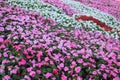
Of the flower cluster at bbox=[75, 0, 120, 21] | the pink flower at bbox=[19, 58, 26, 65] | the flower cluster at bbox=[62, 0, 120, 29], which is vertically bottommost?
the flower cluster at bbox=[75, 0, 120, 21]

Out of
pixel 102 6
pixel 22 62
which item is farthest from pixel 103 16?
pixel 22 62

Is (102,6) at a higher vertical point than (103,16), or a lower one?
lower

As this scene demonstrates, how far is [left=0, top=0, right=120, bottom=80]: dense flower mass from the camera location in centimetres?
928

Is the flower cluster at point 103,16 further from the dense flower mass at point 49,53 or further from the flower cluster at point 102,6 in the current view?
the dense flower mass at point 49,53

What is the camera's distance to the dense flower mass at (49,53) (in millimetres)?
9281

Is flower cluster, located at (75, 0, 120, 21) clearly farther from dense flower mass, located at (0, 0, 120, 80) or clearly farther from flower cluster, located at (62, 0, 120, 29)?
dense flower mass, located at (0, 0, 120, 80)

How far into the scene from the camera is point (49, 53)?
10250 millimetres

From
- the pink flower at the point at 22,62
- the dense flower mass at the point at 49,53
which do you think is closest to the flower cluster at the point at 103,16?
the dense flower mass at the point at 49,53

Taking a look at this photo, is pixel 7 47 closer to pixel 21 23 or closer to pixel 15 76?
pixel 15 76

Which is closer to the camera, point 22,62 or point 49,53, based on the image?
point 22,62

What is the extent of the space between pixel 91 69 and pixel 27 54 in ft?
7.79

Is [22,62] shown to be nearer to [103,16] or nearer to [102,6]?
[103,16]

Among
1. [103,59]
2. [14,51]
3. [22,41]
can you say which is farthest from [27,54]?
[103,59]

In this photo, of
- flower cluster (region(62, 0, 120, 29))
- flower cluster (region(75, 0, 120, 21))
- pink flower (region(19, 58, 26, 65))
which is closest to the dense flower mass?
pink flower (region(19, 58, 26, 65))
